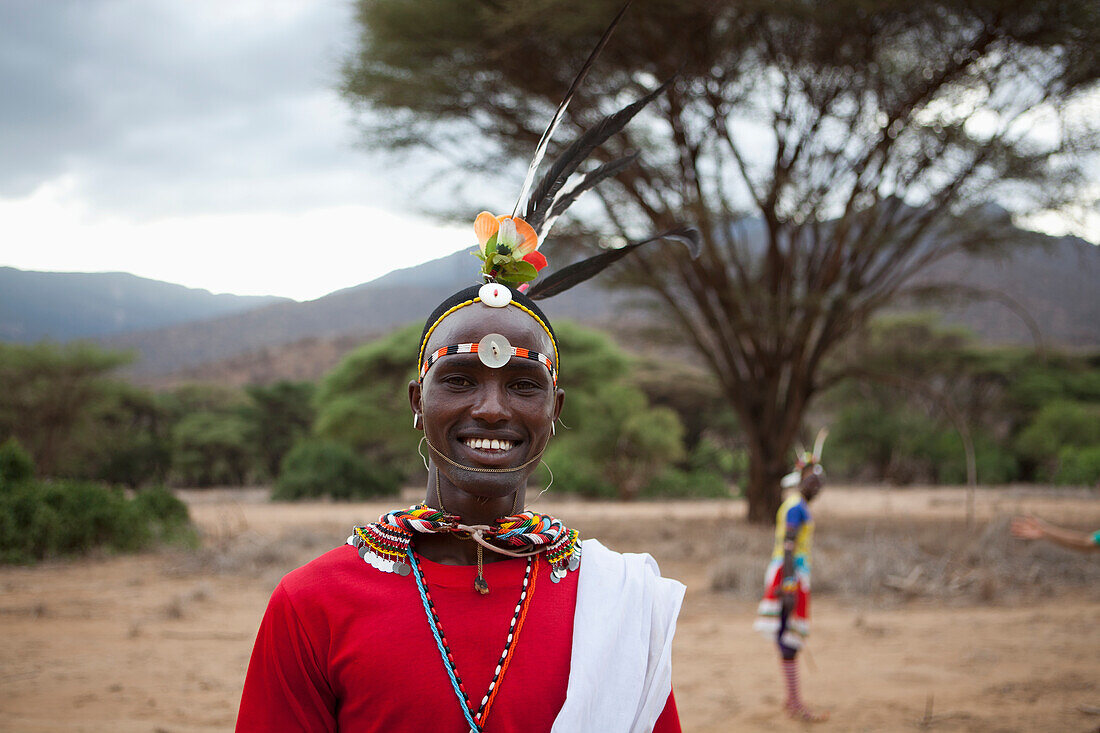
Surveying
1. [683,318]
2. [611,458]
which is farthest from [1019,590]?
[611,458]

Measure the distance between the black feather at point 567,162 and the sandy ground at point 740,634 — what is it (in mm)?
4276

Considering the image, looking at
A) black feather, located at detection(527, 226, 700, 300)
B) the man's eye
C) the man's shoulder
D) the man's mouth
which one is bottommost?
the man's shoulder

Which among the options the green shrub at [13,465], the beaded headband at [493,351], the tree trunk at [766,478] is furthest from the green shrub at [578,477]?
the beaded headband at [493,351]

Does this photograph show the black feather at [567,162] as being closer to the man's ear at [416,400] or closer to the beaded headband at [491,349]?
the beaded headband at [491,349]

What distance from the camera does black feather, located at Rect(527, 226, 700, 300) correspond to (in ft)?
7.06

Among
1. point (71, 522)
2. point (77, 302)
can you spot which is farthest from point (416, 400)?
point (71, 522)

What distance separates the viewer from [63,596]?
8672 mm

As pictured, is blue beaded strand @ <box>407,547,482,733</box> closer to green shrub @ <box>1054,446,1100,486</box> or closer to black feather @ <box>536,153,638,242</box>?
black feather @ <box>536,153,638,242</box>

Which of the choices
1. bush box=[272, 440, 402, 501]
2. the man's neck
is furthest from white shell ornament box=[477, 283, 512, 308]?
bush box=[272, 440, 402, 501]

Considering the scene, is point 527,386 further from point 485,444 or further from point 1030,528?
point 1030,528

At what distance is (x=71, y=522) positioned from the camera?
10.8 metres

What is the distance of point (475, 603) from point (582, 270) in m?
0.92

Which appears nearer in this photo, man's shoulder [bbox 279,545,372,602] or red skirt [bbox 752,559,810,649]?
man's shoulder [bbox 279,545,372,602]

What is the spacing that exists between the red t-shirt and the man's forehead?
478mm
